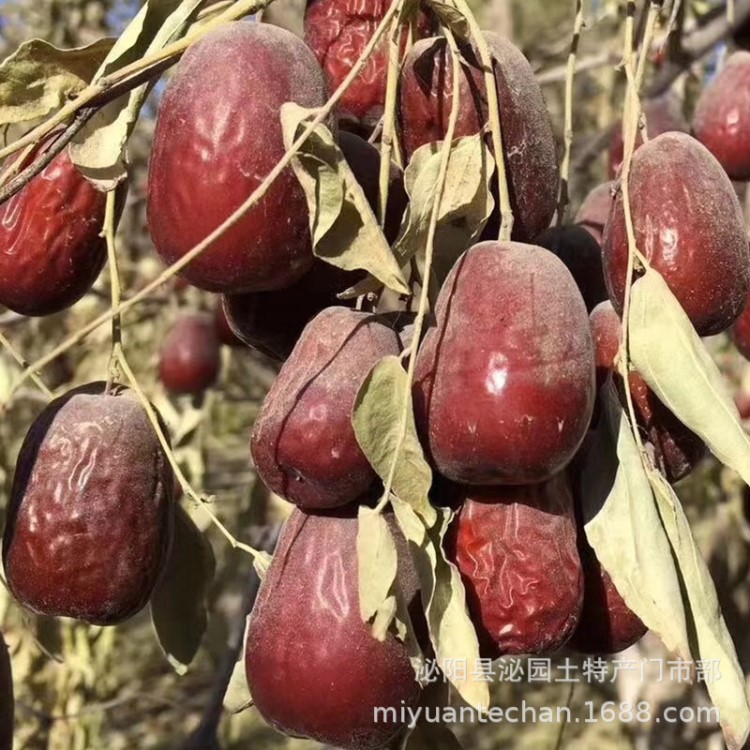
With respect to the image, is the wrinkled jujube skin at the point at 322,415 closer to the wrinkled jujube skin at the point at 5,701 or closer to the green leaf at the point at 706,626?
the green leaf at the point at 706,626

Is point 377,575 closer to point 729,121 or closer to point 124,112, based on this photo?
point 124,112

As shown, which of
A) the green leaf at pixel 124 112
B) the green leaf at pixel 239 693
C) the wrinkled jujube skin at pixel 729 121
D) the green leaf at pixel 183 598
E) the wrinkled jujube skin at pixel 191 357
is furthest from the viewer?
the wrinkled jujube skin at pixel 191 357

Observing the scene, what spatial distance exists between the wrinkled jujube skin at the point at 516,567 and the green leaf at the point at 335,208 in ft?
0.55

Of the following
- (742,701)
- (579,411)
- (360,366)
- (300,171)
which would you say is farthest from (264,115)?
(742,701)

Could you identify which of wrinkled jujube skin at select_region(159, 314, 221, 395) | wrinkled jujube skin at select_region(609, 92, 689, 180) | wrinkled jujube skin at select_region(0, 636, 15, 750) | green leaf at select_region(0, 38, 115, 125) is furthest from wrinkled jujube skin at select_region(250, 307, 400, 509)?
wrinkled jujube skin at select_region(159, 314, 221, 395)

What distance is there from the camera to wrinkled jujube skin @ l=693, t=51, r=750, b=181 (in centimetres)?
144

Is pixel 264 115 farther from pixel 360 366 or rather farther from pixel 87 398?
pixel 87 398

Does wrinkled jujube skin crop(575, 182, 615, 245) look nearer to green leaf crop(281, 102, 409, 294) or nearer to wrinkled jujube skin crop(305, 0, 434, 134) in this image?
wrinkled jujube skin crop(305, 0, 434, 134)

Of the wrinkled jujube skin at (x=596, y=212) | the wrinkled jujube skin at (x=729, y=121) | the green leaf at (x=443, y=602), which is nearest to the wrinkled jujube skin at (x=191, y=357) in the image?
the wrinkled jujube skin at (x=729, y=121)

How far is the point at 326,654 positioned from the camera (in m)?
0.84

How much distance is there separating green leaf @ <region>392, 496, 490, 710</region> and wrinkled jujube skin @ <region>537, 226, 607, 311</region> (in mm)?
322

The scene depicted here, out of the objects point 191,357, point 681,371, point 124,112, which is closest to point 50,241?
point 124,112

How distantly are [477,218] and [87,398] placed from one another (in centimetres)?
34

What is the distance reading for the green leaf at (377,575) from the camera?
743 mm
